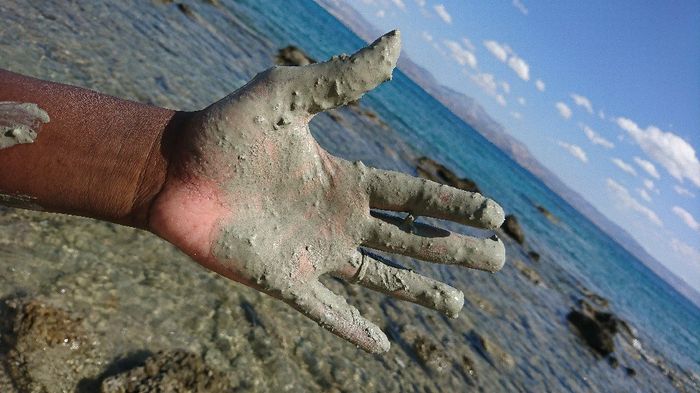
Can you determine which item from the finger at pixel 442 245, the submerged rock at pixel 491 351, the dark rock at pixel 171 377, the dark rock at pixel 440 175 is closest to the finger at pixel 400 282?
the finger at pixel 442 245

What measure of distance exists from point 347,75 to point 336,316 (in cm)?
182

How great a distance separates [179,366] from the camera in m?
4.96

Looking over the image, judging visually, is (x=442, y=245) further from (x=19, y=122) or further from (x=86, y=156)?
(x=19, y=122)

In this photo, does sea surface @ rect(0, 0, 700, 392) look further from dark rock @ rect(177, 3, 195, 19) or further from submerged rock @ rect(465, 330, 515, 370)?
dark rock @ rect(177, 3, 195, 19)

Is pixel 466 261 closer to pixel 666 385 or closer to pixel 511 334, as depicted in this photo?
pixel 511 334

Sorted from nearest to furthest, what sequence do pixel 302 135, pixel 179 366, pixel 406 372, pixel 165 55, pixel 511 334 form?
pixel 302 135, pixel 179 366, pixel 406 372, pixel 511 334, pixel 165 55

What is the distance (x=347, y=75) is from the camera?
10.2 feet

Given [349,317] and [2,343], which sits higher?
[349,317]

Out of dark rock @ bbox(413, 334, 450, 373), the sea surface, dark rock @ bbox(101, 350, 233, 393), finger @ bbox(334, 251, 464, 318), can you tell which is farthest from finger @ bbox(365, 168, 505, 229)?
dark rock @ bbox(413, 334, 450, 373)

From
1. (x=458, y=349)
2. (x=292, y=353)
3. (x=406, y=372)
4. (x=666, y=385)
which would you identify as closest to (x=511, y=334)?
(x=458, y=349)

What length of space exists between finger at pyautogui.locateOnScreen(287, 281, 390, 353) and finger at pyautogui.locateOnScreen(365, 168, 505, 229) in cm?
81

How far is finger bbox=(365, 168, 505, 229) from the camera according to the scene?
3.36 metres

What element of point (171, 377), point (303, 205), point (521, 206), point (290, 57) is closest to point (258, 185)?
point (303, 205)

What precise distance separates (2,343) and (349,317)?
125 inches
